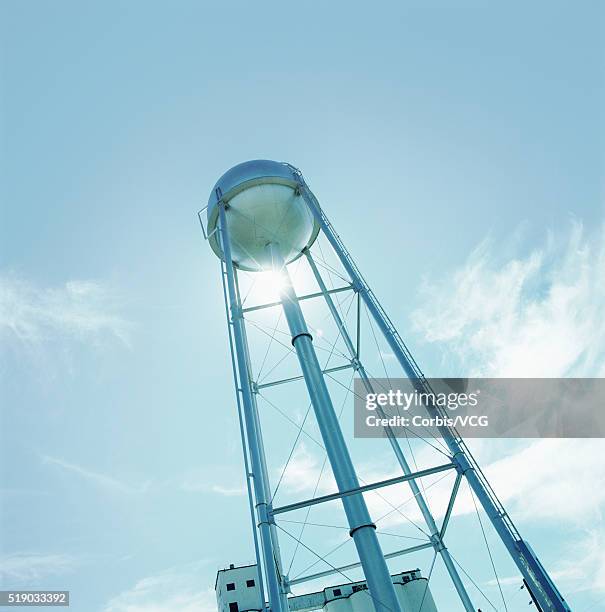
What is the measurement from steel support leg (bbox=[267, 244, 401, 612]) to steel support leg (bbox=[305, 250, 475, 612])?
4.00ft

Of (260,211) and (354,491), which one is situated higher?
(260,211)

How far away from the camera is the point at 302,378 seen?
43.3 ft

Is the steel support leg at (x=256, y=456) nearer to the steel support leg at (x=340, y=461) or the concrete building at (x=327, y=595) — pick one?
the steel support leg at (x=340, y=461)

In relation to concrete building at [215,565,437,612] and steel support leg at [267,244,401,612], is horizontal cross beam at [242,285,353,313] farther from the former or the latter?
concrete building at [215,565,437,612]

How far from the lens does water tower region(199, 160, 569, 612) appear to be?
864 centimetres

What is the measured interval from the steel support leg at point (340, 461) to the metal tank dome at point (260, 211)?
1140 mm

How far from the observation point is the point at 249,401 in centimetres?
1049

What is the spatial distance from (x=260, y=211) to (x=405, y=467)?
24.6 ft

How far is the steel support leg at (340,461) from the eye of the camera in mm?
8969

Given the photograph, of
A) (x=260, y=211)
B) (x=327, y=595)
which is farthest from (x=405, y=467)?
(x=327, y=595)

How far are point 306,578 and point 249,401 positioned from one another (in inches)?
154

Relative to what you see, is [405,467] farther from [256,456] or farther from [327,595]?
[327,595]

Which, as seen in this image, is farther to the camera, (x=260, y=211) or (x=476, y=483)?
(x=260, y=211)

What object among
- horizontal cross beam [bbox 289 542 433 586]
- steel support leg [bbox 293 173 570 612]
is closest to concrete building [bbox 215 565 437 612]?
horizontal cross beam [bbox 289 542 433 586]
